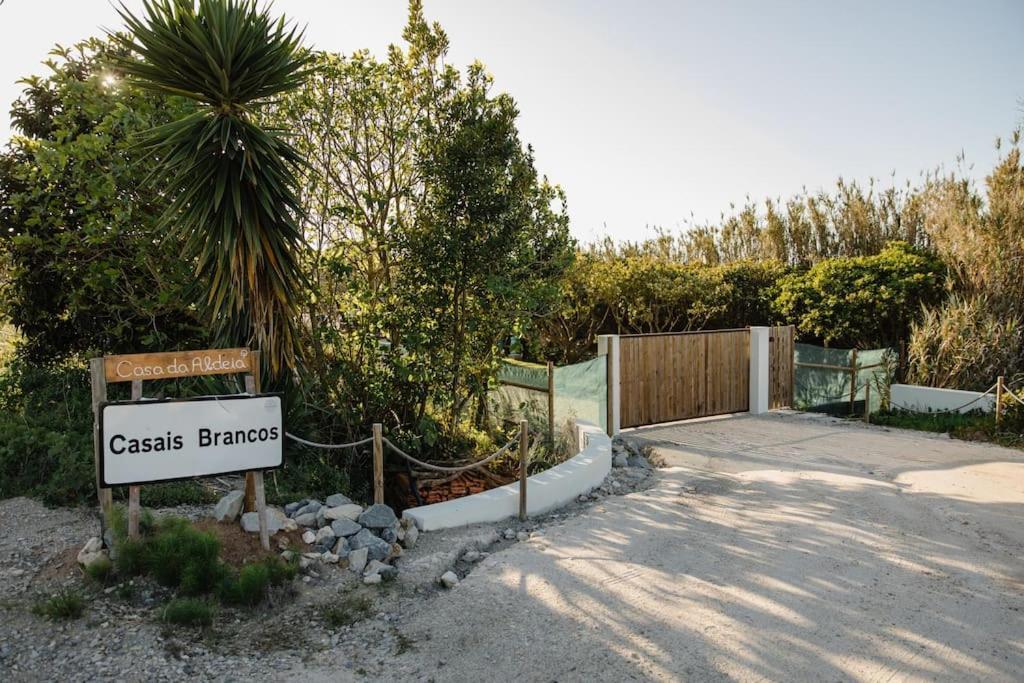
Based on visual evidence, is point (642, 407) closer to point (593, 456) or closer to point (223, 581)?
point (593, 456)

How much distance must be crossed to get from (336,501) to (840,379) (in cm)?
1048

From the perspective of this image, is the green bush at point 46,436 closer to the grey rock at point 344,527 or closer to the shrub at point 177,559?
the shrub at point 177,559

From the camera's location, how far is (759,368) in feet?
42.6

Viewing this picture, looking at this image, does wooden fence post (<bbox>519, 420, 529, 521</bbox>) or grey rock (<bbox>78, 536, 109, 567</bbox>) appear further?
wooden fence post (<bbox>519, 420, 529, 521</bbox>)

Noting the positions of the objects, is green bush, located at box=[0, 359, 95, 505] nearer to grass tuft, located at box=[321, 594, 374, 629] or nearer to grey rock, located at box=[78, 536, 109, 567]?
grey rock, located at box=[78, 536, 109, 567]

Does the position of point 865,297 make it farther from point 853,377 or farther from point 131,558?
point 131,558

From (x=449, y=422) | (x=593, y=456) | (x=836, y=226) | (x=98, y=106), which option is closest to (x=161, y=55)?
(x=98, y=106)

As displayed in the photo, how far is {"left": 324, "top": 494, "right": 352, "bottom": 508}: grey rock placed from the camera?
6273 mm

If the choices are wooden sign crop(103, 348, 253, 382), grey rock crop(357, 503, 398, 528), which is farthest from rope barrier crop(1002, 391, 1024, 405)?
wooden sign crop(103, 348, 253, 382)

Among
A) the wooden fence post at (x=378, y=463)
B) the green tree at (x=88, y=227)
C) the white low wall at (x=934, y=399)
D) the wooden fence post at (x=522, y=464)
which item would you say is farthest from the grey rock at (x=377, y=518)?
the white low wall at (x=934, y=399)

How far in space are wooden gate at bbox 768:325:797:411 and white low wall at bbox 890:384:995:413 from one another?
1788 millimetres

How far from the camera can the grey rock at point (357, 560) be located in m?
5.41

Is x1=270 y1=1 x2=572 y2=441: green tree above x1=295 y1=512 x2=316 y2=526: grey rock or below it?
above

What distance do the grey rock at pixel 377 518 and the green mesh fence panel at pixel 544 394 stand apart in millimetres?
3063
